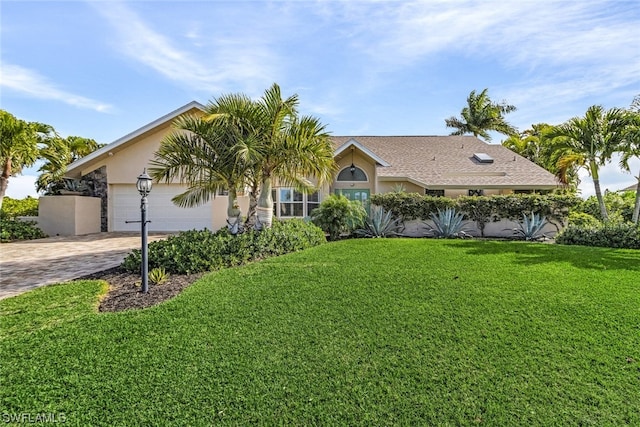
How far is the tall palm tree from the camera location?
32.6 feet

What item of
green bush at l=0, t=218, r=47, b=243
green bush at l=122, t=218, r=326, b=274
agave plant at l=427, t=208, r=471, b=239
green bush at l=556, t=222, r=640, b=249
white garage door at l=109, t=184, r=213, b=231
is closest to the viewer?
green bush at l=122, t=218, r=326, b=274

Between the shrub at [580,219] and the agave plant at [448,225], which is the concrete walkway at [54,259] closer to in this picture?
the agave plant at [448,225]

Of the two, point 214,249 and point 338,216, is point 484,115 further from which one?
point 214,249

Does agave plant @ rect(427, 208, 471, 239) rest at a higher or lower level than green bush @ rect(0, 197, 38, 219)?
lower

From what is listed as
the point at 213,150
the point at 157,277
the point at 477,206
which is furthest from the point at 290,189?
the point at 157,277

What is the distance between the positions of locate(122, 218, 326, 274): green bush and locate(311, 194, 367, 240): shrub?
98.6 inches

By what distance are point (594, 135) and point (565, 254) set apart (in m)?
6.03

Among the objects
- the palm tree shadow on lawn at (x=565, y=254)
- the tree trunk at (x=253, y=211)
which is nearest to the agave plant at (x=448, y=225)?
the palm tree shadow on lawn at (x=565, y=254)

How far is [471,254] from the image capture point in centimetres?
948

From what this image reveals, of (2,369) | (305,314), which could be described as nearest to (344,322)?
(305,314)

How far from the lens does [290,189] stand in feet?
57.0

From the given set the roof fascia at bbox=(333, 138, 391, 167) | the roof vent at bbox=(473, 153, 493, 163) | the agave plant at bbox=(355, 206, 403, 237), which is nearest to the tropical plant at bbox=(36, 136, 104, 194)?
the roof fascia at bbox=(333, 138, 391, 167)

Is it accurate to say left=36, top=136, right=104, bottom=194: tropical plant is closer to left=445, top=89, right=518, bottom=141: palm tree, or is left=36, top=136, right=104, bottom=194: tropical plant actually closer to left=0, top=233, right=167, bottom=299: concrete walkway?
left=0, top=233, right=167, bottom=299: concrete walkway

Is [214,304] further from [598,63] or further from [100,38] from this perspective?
[598,63]
